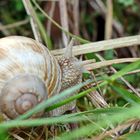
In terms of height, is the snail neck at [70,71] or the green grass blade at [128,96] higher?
the snail neck at [70,71]

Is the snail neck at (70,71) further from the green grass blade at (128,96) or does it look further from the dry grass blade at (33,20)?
the green grass blade at (128,96)

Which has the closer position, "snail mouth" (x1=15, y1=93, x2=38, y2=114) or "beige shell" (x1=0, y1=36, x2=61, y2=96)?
"snail mouth" (x1=15, y1=93, x2=38, y2=114)

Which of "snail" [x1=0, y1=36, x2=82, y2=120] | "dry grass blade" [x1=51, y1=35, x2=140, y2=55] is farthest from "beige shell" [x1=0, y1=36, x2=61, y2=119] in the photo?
"dry grass blade" [x1=51, y1=35, x2=140, y2=55]

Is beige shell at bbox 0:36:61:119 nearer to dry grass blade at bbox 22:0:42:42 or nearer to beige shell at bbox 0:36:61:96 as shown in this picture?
beige shell at bbox 0:36:61:96

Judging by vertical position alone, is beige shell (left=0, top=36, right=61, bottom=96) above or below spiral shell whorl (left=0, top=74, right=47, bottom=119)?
above

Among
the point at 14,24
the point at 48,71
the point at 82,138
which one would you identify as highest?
the point at 14,24

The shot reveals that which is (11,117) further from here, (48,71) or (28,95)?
(48,71)

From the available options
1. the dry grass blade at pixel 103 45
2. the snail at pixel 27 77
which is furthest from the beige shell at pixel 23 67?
the dry grass blade at pixel 103 45

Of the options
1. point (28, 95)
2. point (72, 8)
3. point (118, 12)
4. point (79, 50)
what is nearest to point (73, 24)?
point (72, 8)
